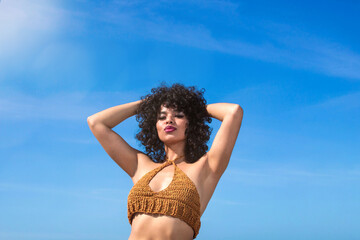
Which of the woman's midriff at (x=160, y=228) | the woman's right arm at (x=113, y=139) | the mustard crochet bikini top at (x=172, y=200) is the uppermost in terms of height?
the woman's right arm at (x=113, y=139)

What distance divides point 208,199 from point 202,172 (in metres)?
0.30

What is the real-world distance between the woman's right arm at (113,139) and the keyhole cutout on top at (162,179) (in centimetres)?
44

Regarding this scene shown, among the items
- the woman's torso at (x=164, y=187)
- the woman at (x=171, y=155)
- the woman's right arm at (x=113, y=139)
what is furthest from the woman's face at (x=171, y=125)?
the woman's right arm at (x=113, y=139)

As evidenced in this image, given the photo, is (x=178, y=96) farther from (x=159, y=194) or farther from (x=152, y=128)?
(x=159, y=194)

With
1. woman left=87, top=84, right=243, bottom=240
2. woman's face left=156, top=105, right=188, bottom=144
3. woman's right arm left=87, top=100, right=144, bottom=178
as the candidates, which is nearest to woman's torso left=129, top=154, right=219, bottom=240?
woman left=87, top=84, right=243, bottom=240

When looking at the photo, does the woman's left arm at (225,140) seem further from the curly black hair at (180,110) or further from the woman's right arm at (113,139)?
the woman's right arm at (113,139)

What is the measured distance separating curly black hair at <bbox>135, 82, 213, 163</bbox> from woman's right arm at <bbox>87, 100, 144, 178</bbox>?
0.80 ft

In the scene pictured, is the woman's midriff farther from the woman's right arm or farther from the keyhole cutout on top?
the woman's right arm

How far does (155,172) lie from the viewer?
446 cm

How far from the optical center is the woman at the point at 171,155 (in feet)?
13.5

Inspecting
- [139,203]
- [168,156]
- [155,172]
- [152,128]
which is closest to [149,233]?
[139,203]

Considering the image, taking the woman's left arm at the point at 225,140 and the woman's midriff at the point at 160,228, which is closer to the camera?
the woman's midriff at the point at 160,228

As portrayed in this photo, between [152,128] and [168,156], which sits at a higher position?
[152,128]

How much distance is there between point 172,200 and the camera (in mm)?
4109
